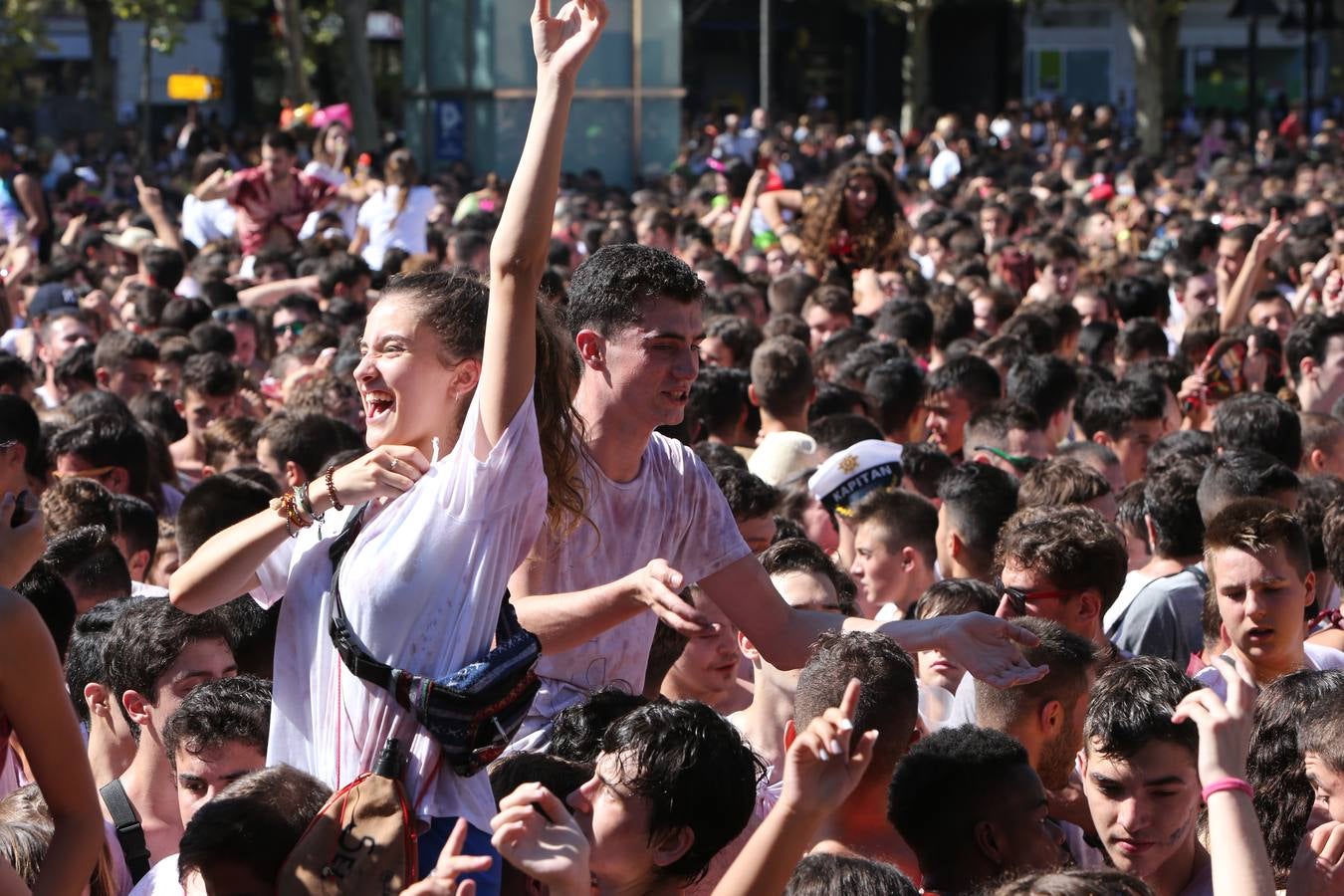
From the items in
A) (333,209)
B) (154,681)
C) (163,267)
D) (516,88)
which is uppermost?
(516,88)

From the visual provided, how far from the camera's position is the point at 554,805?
285 cm

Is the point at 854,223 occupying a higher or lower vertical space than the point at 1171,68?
lower

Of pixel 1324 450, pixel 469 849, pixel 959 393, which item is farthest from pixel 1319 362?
pixel 469 849

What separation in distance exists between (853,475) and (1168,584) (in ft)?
4.59

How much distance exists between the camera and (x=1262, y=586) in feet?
16.4

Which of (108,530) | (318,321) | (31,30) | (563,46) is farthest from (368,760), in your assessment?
(31,30)

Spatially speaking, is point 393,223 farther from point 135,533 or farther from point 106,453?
point 135,533

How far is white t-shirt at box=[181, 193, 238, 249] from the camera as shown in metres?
17.3

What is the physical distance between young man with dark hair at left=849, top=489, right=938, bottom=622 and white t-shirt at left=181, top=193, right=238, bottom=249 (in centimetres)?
1216

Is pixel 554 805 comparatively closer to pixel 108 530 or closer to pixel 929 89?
pixel 108 530

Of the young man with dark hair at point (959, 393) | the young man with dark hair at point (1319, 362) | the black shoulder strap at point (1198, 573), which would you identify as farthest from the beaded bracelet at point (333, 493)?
the young man with dark hair at point (1319, 362)

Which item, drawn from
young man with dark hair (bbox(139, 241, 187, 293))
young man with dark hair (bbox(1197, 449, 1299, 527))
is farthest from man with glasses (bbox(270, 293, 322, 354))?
young man with dark hair (bbox(1197, 449, 1299, 527))

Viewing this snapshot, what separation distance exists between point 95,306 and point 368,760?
909 cm

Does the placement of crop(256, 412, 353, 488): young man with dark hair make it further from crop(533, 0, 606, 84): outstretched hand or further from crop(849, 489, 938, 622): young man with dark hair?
crop(533, 0, 606, 84): outstretched hand
